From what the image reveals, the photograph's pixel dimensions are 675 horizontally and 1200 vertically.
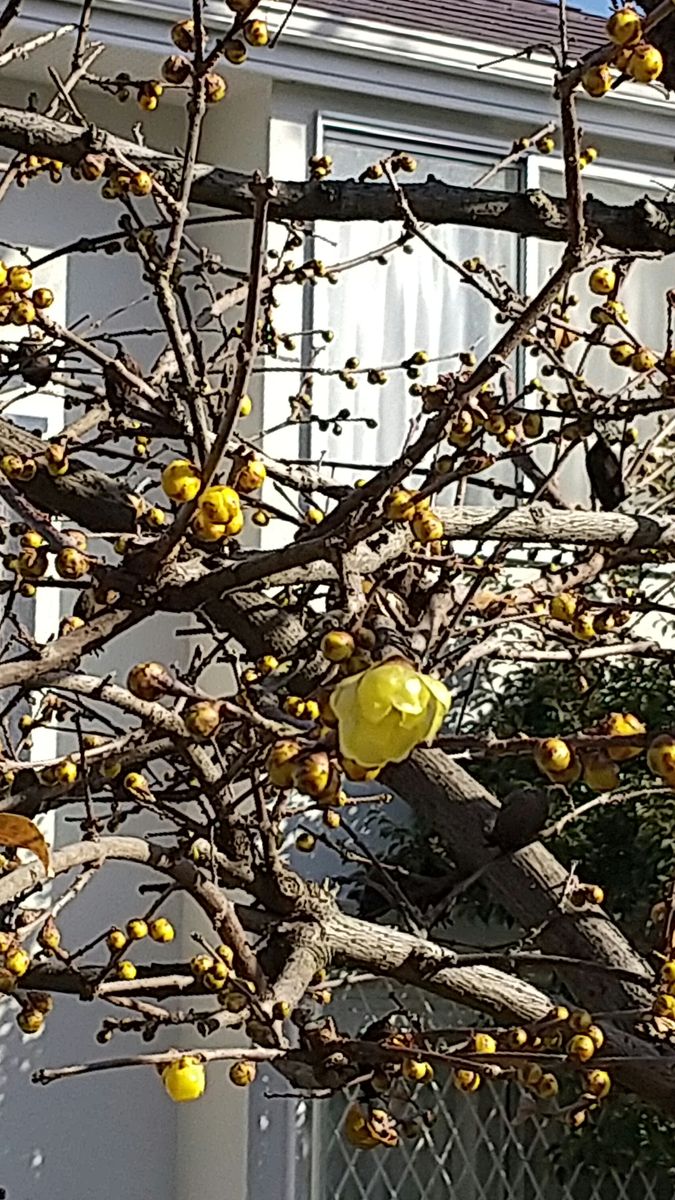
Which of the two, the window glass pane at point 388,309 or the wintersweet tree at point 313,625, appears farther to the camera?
the window glass pane at point 388,309

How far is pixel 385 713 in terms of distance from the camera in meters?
1.21

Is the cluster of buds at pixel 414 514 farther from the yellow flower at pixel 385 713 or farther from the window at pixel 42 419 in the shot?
the window at pixel 42 419

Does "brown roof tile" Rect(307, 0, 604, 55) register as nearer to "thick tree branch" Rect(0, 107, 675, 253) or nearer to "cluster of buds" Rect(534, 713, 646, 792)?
"thick tree branch" Rect(0, 107, 675, 253)

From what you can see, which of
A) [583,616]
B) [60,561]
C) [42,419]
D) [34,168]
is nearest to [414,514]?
[60,561]

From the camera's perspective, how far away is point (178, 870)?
264cm

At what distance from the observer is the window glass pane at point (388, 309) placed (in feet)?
21.1

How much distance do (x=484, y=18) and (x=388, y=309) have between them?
6.22 ft

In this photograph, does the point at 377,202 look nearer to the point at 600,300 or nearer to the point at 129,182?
the point at 129,182

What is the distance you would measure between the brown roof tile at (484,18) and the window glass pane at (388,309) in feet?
1.80

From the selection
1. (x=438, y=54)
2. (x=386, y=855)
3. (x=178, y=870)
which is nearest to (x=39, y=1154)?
(x=386, y=855)

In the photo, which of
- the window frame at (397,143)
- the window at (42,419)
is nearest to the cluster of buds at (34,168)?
the window at (42,419)

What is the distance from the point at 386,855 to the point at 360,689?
16.8ft

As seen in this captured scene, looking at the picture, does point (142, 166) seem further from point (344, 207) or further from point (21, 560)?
point (21, 560)

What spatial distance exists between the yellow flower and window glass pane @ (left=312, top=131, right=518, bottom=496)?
201 inches
